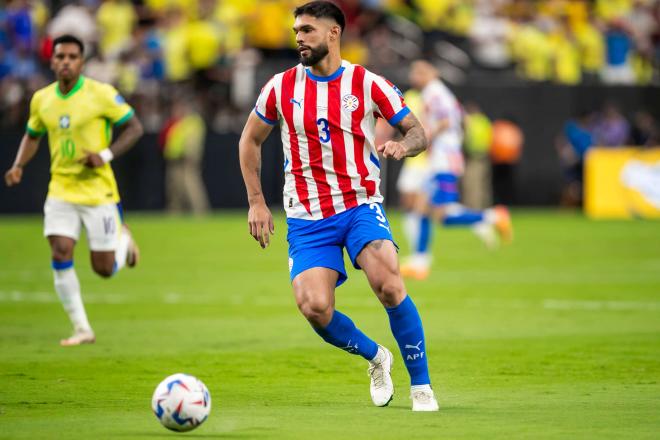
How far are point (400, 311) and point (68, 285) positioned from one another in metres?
4.44

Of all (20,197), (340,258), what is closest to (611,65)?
(20,197)

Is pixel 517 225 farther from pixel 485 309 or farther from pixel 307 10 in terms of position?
pixel 307 10

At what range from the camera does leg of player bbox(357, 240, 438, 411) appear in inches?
312

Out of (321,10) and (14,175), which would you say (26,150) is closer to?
(14,175)

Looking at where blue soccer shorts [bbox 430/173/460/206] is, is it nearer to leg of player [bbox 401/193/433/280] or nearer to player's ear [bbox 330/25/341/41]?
leg of player [bbox 401/193/433/280]

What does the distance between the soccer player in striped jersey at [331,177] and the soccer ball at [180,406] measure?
1.12m

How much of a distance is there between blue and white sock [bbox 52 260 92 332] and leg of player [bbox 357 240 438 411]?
4202 mm

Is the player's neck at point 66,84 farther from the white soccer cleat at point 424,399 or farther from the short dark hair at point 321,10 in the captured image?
the white soccer cleat at point 424,399

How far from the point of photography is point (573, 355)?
35.2 feet

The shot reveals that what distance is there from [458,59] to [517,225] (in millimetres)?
6385

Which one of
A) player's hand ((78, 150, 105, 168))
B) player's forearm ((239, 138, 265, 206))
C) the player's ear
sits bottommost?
player's hand ((78, 150, 105, 168))

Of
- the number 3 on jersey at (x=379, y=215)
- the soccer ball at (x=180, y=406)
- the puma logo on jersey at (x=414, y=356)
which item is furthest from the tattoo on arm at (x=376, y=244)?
the soccer ball at (x=180, y=406)

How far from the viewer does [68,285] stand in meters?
11.5

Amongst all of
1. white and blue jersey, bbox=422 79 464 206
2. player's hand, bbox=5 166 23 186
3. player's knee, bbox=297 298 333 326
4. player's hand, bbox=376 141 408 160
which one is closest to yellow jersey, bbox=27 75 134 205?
player's hand, bbox=5 166 23 186
